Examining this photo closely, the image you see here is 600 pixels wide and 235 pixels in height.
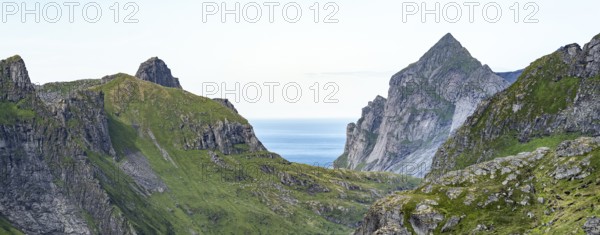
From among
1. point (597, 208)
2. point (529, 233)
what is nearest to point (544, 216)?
point (529, 233)

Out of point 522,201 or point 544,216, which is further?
point 522,201

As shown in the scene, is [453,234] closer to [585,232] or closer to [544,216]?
[544,216]

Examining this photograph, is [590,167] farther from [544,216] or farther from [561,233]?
[561,233]

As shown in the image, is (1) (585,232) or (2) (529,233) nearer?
(1) (585,232)

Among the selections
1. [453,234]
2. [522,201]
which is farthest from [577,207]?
[453,234]

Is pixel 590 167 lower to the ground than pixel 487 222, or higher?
higher

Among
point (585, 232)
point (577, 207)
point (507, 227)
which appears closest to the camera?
point (585, 232)

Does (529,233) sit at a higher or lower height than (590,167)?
lower

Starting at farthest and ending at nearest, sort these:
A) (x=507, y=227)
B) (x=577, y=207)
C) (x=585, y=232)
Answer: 1. (x=507, y=227)
2. (x=577, y=207)
3. (x=585, y=232)
